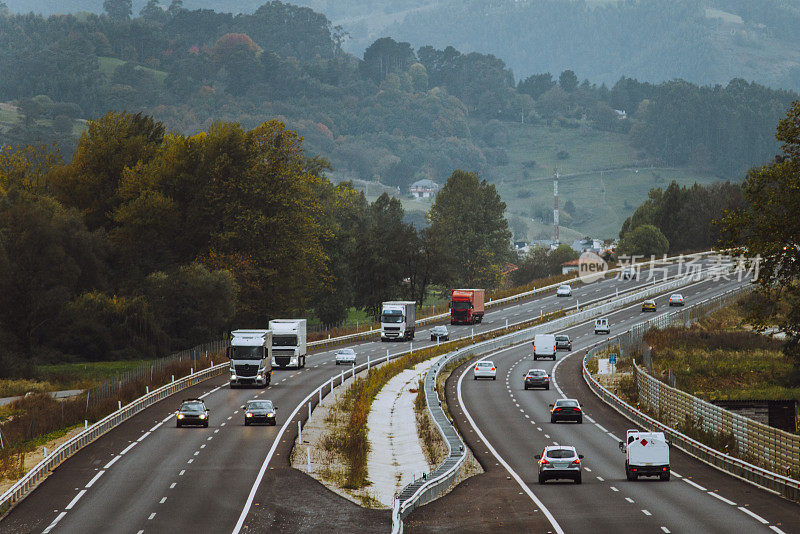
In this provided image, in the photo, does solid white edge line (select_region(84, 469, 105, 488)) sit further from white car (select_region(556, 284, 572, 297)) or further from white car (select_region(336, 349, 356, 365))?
white car (select_region(556, 284, 572, 297))

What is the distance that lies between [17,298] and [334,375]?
33.7 m

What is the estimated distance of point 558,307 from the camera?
131250 mm

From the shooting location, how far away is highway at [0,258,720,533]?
Result: 32906 mm

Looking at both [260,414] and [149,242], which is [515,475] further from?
[149,242]

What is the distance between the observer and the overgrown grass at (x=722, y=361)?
76.7 meters

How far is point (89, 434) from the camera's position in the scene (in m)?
51.1

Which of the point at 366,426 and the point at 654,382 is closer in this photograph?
the point at 366,426

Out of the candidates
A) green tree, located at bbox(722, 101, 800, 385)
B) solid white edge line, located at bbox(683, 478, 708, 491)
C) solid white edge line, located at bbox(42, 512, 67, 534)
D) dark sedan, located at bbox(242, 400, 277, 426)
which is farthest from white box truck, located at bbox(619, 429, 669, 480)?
dark sedan, located at bbox(242, 400, 277, 426)

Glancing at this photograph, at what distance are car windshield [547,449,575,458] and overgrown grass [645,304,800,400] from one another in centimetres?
3187

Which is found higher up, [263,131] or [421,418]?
[263,131]

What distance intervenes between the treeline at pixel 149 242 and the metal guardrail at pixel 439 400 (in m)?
22.4

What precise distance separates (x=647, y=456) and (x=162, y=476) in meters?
18.2

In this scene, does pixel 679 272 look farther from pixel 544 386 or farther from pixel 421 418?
pixel 421 418

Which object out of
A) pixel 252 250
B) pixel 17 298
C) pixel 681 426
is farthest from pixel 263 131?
pixel 681 426
